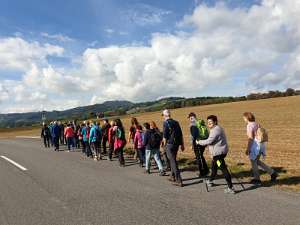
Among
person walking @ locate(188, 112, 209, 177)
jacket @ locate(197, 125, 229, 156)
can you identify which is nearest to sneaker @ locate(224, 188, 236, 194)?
jacket @ locate(197, 125, 229, 156)

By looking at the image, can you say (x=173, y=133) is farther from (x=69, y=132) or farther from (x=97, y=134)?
(x=69, y=132)

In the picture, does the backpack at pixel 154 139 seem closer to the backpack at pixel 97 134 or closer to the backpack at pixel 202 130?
the backpack at pixel 202 130

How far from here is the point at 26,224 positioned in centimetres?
670

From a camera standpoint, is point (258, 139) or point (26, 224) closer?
point (26, 224)

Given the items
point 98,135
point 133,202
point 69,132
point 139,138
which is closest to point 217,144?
point 133,202

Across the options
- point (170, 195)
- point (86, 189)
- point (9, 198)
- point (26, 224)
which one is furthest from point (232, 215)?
point (9, 198)

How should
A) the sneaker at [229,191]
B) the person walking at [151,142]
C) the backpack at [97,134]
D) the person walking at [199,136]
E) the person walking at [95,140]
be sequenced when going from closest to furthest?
the sneaker at [229,191] < the person walking at [199,136] < the person walking at [151,142] < the person walking at [95,140] < the backpack at [97,134]

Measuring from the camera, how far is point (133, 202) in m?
8.08

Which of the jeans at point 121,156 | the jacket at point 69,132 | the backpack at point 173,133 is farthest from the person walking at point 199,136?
the jacket at point 69,132

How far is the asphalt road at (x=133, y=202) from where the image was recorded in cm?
668

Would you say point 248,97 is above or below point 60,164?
above

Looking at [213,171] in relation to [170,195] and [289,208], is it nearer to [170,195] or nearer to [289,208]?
[170,195]

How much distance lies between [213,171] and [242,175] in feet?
7.14

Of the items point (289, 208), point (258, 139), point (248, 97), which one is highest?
point (248, 97)
